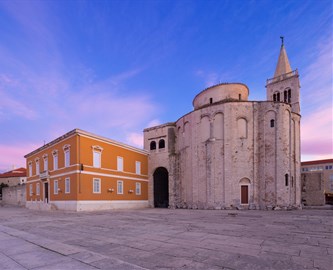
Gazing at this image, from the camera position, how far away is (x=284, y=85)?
42281mm

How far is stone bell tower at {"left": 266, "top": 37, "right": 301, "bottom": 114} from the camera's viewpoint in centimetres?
4047

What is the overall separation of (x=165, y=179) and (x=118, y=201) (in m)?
12.6

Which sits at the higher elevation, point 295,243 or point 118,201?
point 295,243

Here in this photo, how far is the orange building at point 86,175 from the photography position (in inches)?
896

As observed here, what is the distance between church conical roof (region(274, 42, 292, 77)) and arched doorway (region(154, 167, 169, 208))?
29241mm

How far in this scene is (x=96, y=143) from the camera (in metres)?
24.8

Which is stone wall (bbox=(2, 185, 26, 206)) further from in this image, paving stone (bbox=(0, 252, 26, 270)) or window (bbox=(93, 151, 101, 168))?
paving stone (bbox=(0, 252, 26, 270))

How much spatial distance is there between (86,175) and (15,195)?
32029mm

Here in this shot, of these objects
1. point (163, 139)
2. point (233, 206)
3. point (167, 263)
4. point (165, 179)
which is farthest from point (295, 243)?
point (165, 179)

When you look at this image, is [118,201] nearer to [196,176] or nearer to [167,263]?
[196,176]

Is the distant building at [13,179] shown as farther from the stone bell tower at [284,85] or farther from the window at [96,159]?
the stone bell tower at [284,85]

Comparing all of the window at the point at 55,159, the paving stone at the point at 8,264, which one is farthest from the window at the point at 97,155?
the paving stone at the point at 8,264

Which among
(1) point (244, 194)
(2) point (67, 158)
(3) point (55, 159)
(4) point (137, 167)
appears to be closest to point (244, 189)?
(1) point (244, 194)

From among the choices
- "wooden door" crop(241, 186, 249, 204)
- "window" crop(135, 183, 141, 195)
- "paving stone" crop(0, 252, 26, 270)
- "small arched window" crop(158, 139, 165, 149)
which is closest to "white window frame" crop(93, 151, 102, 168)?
"window" crop(135, 183, 141, 195)
